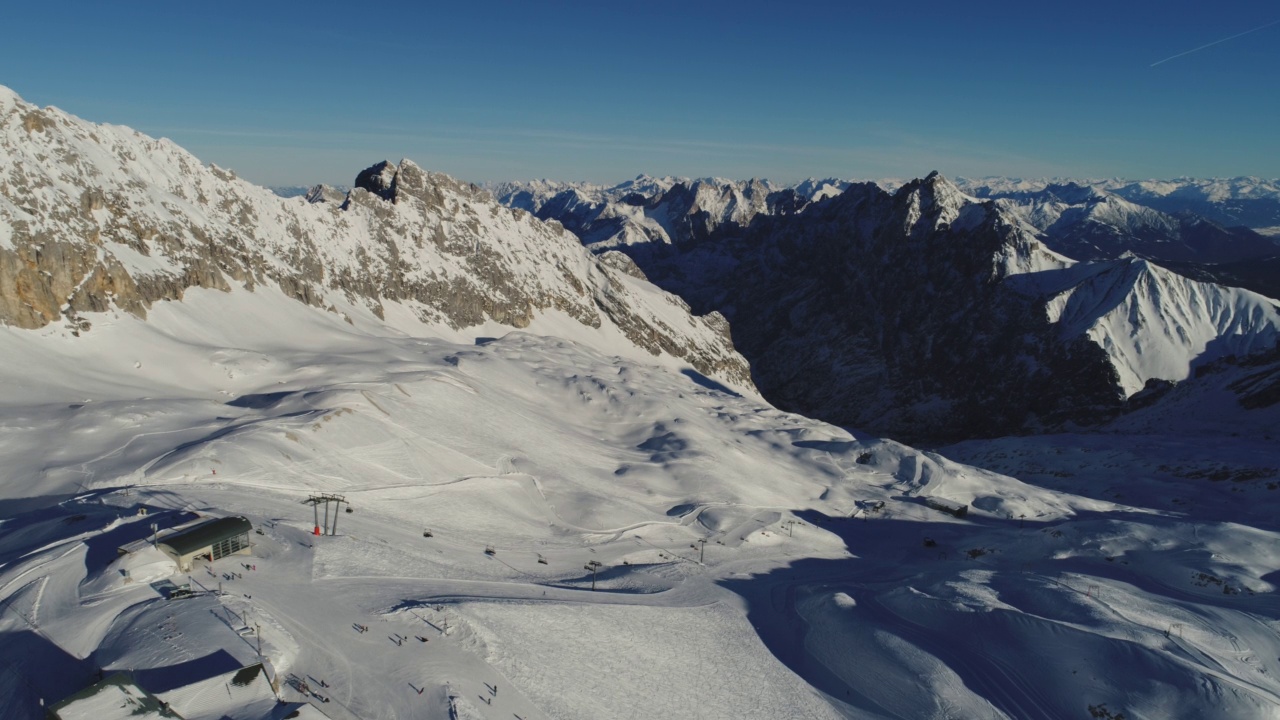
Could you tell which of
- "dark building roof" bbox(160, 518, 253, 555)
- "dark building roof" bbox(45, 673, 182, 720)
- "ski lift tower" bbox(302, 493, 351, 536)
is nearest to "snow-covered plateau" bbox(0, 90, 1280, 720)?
"dark building roof" bbox(45, 673, 182, 720)

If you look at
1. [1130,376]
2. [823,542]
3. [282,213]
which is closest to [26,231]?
[282,213]

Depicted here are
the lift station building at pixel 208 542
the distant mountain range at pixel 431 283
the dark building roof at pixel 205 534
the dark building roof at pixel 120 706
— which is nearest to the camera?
the dark building roof at pixel 120 706

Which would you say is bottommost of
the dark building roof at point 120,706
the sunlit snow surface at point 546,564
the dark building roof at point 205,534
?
the sunlit snow surface at point 546,564

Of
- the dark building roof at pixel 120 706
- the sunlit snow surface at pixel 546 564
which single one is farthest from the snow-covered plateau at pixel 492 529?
the sunlit snow surface at pixel 546 564

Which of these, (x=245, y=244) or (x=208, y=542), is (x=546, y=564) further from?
(x=245, y=244)

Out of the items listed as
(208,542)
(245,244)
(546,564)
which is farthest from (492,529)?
(245,244)

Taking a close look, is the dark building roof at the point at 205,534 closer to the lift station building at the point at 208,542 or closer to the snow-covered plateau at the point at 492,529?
the lift station building at the point at 208,542
